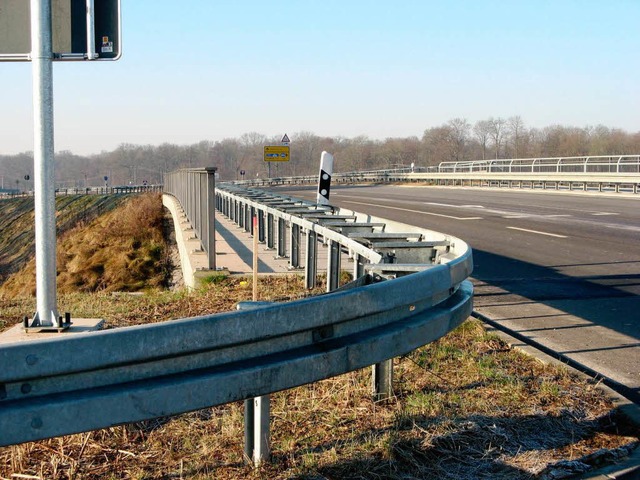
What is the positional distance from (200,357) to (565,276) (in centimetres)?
879

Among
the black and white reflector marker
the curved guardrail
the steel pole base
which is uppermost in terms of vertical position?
the black and white reflector marker

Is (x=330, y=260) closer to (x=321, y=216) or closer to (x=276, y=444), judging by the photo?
(x=321, y=216)

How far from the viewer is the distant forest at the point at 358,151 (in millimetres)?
62562

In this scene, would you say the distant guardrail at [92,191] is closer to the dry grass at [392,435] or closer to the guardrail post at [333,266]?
the guardrail post at [333,266]

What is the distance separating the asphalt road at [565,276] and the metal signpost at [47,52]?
4.09 meters

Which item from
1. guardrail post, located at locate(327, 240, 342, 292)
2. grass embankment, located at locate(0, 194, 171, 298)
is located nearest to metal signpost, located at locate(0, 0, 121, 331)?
guardrail post, located at locate(327, 240, 342, 292)

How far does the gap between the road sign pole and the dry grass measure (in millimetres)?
2430

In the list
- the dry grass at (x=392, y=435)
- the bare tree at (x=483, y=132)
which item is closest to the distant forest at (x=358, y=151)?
the bare tree at (x=483, y=132)

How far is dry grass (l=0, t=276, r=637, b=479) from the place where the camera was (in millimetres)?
3688

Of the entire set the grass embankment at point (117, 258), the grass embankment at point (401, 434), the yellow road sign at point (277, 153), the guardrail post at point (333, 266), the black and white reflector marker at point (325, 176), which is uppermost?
the yellow road sign at point (277, 153)

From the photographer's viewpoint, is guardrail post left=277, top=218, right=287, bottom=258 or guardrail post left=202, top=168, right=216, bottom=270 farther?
guardrail post left=277, top=218, right=287, bottom=258

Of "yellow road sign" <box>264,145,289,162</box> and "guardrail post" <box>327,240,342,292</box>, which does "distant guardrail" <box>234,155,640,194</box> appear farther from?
"guardrail post" <box>327,240,342,292</box>

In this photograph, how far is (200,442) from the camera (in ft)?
13.1

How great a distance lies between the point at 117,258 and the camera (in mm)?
22812
